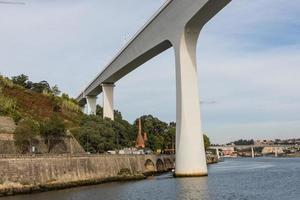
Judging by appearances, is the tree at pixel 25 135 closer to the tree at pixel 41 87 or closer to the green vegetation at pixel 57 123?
the green vegetation at pixel 57 123

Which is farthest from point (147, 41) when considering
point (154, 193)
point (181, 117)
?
point (154, 193)

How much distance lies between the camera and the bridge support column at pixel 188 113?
56.1 m

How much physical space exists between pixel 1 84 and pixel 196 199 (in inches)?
2274

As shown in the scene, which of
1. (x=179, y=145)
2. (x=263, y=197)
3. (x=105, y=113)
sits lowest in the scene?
(x=263, y=197)

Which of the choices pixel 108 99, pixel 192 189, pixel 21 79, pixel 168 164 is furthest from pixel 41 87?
pixel 192 189

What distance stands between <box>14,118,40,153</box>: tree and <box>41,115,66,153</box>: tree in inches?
121

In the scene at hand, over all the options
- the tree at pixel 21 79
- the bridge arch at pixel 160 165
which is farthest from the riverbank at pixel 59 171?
the tree at pixel 21 79

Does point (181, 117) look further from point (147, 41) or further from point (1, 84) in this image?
point (1, 84)

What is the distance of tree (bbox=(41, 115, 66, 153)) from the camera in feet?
209

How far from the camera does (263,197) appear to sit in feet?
126

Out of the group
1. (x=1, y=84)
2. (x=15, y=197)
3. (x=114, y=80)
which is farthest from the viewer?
(x=114, y=80)

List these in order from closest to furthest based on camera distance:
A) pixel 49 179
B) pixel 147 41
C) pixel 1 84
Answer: pixel 49 179 < pixel 147 41 < pixel 1 84

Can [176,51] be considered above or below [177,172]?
above

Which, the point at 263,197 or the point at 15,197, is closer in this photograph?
the point at 263,197
